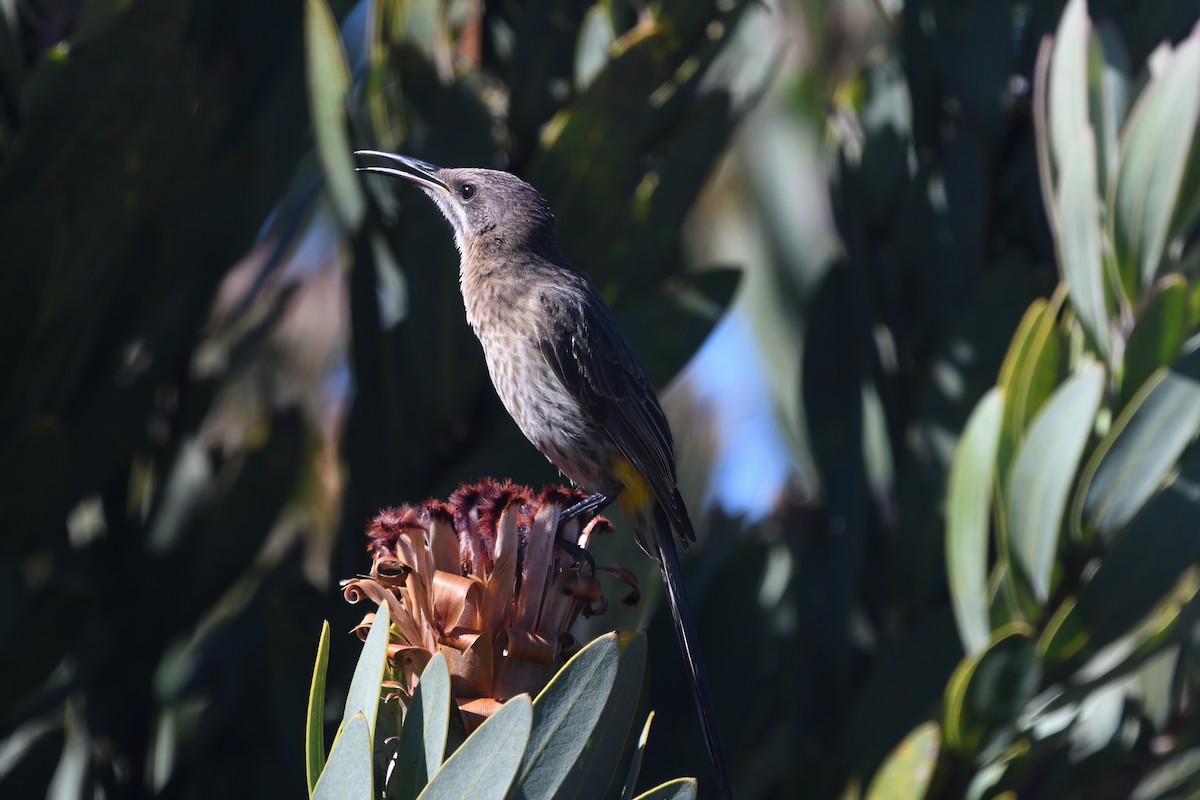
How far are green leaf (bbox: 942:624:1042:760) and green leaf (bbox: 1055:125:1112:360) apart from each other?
727 mm

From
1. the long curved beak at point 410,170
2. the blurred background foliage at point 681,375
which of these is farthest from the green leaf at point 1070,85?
the long curved beak at point 410,170

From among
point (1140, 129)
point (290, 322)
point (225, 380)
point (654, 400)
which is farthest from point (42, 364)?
point (1140, 129)

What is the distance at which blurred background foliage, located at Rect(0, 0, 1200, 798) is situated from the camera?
9.20 ft

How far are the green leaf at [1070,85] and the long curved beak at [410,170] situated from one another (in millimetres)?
1555

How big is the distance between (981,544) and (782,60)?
1.59m

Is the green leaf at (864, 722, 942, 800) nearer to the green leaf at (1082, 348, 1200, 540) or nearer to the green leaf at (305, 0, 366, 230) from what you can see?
the green leaf at (1082, 348, 1200, 540)

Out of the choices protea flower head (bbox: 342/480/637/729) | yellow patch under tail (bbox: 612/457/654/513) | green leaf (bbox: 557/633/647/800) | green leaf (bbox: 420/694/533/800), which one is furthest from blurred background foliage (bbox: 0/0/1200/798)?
green leaf (bbox: 420/694/533/800)

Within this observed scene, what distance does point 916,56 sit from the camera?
3.61 metres

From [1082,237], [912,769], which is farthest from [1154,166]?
[912,769]

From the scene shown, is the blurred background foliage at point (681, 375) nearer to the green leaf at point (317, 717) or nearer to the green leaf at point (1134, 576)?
the green leaf at point (1134, 576)

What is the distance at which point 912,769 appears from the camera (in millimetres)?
2721

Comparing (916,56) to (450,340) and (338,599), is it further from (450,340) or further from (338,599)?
(338,599)

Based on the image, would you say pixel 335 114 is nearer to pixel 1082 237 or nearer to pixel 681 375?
pixel 681 375

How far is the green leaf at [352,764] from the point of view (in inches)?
58.3
